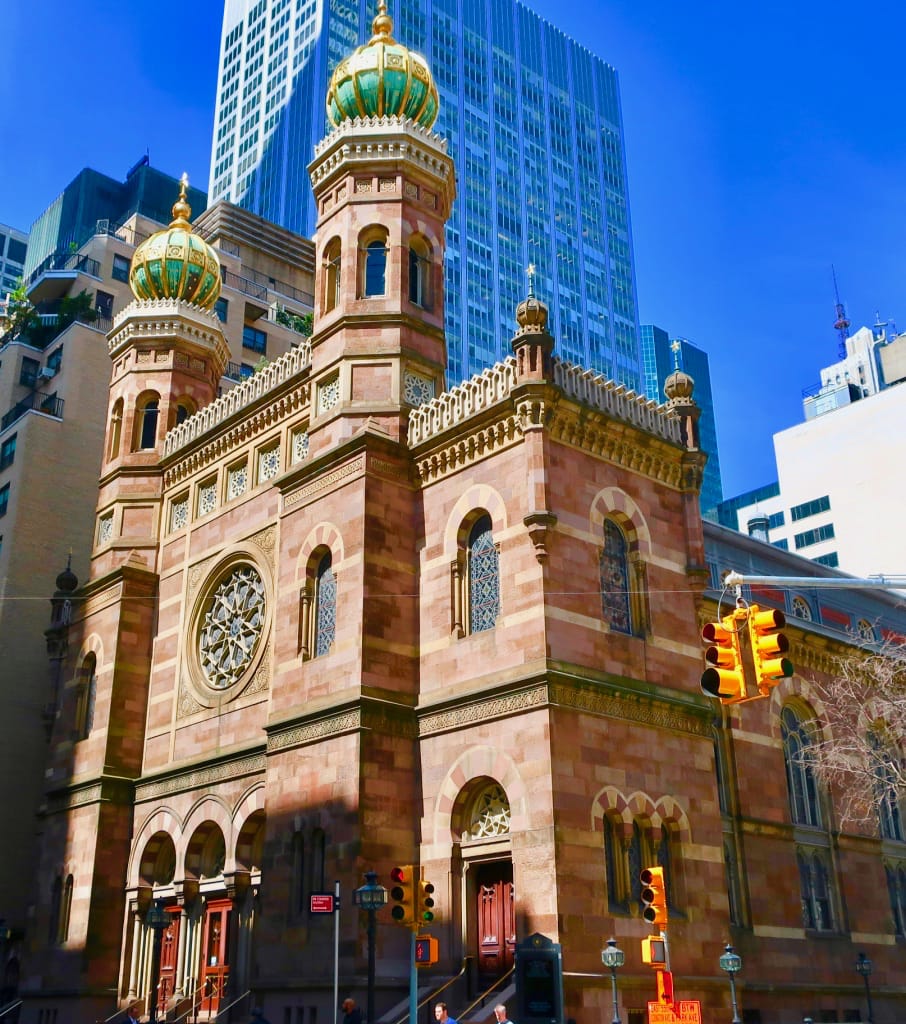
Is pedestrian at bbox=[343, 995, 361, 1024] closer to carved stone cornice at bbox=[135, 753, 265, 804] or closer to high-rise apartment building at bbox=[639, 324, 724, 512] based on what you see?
carved stone cornice at bbox=[135, 753, 265, 804]

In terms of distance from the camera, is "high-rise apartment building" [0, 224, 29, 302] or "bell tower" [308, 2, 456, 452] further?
"high-rise apartment building" [0, 224, 29, 302]

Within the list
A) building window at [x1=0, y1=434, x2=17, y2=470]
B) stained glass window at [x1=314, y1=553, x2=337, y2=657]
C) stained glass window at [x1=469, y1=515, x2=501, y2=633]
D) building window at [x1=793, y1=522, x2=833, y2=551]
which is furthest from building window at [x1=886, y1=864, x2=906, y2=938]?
building window at [x1=793, y1=522, x2=833, y2=551]

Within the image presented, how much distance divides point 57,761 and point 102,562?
623 centimetres

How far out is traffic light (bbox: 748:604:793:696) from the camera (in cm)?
1376

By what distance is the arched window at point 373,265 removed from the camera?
32.5m

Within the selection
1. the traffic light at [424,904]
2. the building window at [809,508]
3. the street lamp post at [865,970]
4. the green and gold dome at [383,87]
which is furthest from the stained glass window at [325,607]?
the building window at [809,508]

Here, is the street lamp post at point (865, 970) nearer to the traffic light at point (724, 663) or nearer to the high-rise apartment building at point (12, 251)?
the traffic light at point (724, 663)

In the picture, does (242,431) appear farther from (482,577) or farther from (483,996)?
(483,996)

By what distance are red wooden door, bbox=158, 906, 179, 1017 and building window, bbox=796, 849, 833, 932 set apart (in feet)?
52.8

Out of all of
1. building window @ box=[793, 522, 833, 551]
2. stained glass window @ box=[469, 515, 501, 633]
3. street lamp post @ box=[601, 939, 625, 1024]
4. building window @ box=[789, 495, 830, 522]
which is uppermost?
building window @ box=[789, 495, 830, 522]

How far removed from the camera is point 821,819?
3328 cm

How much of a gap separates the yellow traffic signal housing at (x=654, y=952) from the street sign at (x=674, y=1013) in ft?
2.35

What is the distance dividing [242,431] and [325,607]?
27.5ft

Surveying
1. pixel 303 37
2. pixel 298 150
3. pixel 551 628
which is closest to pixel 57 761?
pixel 551 628
